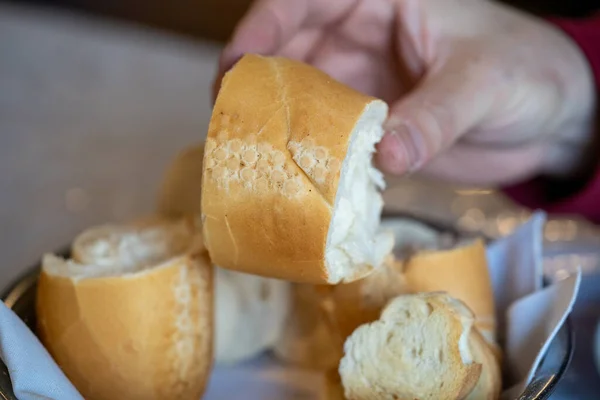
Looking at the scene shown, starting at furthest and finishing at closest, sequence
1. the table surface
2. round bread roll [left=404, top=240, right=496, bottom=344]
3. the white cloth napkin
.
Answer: the table surface < round bread roll [left=404, top=240, right=496, bottom=344] < the white cloth napkin

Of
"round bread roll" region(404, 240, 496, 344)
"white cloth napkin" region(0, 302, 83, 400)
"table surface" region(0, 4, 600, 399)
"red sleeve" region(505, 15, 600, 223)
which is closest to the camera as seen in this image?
"white cloth napkin" region(0, 302, 83, 400)

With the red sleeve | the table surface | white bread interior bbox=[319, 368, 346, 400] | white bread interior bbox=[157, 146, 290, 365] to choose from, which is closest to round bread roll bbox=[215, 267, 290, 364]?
white bread interior bbox=[157, 146, 290, 365]

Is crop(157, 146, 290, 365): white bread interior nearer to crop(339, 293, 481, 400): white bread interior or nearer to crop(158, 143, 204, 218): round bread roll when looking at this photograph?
crop(158, 143, 204, 218): round bread roll

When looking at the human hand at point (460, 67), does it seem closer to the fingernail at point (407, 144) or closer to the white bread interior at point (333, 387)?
the fingernail at point (407, 144)

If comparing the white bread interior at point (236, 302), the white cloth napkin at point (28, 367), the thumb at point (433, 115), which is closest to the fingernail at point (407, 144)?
the thumb at point (433, 115)

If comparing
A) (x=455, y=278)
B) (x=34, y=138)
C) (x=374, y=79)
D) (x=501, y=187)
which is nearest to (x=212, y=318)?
(x=455, y=278)

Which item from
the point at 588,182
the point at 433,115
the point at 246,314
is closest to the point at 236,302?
the point at 246,314

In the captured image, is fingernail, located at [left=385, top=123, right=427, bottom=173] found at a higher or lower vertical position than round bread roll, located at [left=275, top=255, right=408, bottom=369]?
higher
